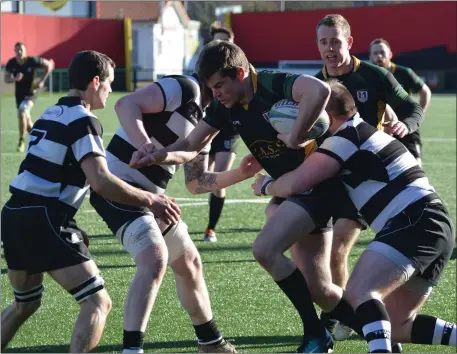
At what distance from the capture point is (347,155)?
4.95 m

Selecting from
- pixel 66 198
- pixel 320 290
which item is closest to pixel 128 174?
pixel 66 198

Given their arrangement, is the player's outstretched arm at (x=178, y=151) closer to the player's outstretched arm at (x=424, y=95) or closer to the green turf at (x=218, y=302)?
the green turf at (x=218, y=302)

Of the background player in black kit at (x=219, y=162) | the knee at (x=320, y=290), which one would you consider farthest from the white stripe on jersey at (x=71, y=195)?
the background player in black kit at (x=219, y=162)

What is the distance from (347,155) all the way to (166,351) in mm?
1912

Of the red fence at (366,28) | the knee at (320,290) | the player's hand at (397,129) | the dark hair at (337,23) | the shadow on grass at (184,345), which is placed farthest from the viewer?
the red fence at (366,28)

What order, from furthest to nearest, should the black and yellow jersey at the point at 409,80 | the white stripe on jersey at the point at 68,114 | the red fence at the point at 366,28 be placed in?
the red fence at the point at 366,28, the black and yellow jersey at the point at 409,80, the white stripe on jersey at the point at 68,114

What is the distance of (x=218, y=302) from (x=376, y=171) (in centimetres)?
265

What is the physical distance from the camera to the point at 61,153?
193 inches

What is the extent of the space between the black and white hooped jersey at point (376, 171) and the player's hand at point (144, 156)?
1002mm

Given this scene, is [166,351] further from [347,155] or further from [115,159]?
[347,155]

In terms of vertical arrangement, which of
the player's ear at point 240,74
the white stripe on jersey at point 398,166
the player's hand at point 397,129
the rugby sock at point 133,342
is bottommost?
the rugby sock at point 133,342

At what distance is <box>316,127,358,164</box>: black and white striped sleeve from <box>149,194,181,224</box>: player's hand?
0.91 metres

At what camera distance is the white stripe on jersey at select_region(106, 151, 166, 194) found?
222 inches

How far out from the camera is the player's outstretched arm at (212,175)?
5.81 meters
